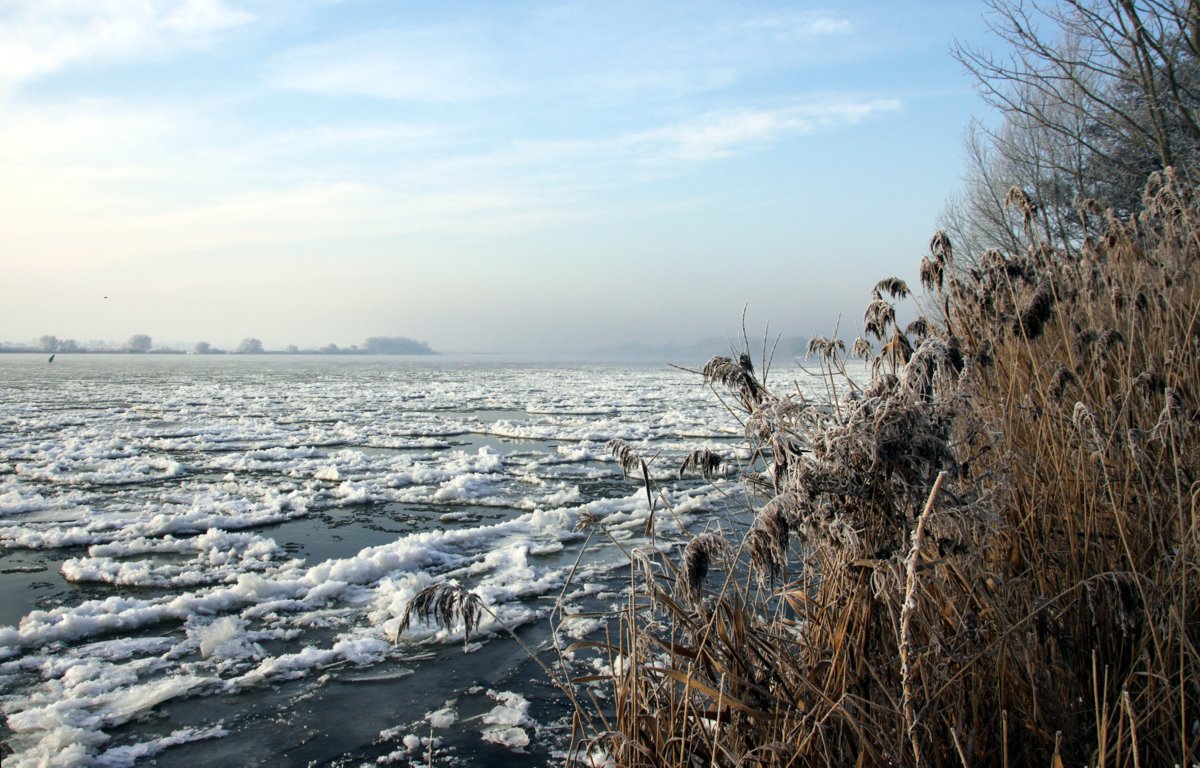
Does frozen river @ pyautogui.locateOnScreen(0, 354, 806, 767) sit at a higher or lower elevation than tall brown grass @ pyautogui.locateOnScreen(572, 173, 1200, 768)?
lower

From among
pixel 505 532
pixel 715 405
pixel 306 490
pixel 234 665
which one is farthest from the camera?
pixel 715 405

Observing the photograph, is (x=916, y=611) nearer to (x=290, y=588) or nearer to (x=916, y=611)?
(x=916, y=611)

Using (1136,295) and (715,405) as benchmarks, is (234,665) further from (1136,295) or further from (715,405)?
(715,405)

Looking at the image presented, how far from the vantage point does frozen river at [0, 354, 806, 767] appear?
2.98 meters

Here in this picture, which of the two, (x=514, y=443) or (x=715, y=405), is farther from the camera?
(x=715, y=405)

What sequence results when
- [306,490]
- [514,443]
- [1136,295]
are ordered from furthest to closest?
[514,443]
[306,490]
[1136,295]

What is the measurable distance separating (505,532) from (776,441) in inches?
187

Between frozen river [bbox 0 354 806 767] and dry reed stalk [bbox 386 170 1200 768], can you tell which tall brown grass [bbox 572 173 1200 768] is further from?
frozen river [bbox 0 354 806 767]

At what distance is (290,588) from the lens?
4.64 metres

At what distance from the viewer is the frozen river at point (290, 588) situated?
117 inches

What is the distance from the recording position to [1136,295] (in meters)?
3.19

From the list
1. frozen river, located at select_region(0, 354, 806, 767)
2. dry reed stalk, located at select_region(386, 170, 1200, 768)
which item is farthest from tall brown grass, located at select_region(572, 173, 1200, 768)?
frozen river, located at select_region(0, 354, 806, 767)

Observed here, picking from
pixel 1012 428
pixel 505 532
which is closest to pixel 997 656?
pixel 1012 428

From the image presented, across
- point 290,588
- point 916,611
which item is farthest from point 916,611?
point 290,588
